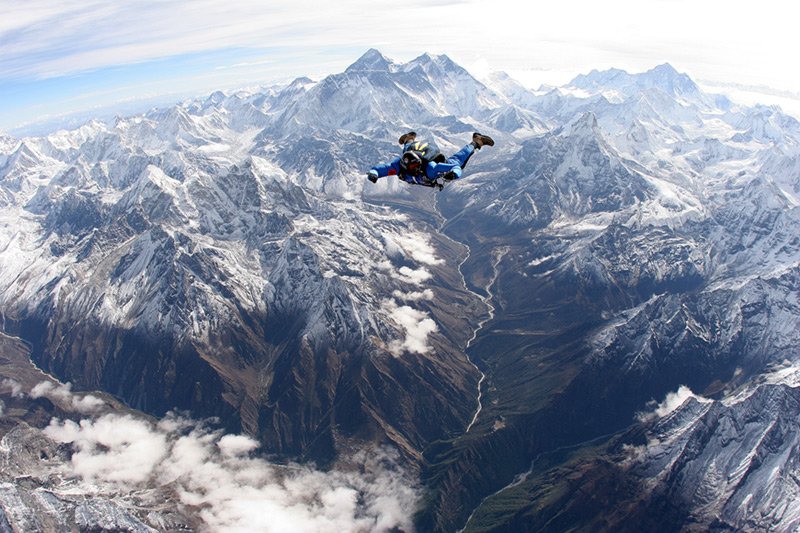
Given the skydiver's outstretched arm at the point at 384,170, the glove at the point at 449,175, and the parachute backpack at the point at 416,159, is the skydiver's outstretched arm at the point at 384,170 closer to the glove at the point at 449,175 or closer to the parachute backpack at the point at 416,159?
the parachute backpack at the point at 416,159

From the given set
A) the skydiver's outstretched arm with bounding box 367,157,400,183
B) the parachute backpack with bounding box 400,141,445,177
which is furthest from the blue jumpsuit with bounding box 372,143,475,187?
the parachute backpack with bounding box 400,141,445,177

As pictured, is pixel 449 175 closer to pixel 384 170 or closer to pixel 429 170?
pixel 429 170

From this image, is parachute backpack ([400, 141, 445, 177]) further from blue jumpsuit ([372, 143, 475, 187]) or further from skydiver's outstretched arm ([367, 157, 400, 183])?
skydiver's outstretched arm ([367, 157, 400, 183])

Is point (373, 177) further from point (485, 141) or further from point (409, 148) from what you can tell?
point (485, 141)

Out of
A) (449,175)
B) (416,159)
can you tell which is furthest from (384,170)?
(449,175)

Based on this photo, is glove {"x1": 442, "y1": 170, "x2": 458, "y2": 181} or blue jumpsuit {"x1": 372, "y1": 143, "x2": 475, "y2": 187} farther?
blue jumpsuit {"x1": 372, "y1": 143, "x2": 475, "y2": 187}

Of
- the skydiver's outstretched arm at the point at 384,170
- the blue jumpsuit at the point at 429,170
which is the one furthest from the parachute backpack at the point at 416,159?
the skydiver's outstretched arm at the point at 384,170

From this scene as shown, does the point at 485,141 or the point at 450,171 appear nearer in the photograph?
the point at 450,171

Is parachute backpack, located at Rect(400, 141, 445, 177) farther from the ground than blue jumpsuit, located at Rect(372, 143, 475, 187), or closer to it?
farther from the ground

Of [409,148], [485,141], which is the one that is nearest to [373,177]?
[409,148]

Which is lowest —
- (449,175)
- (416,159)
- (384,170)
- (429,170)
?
(449,175)

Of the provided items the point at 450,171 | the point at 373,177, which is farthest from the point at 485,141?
→ the point at 373,177
